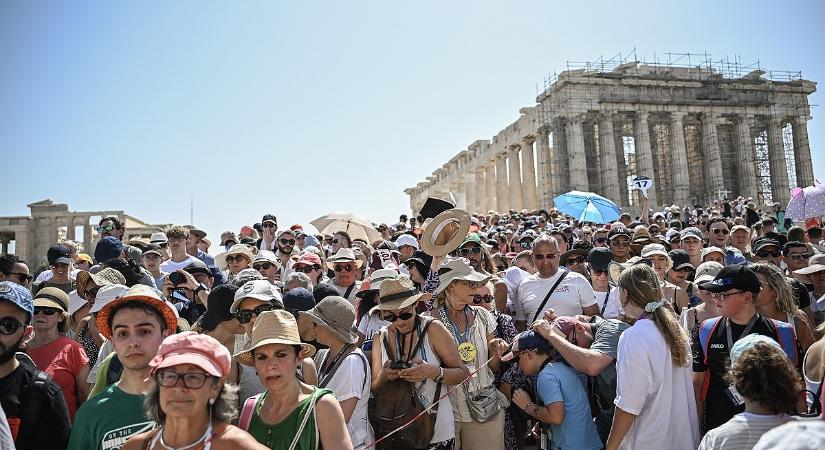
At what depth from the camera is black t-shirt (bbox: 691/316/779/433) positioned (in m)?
4.25

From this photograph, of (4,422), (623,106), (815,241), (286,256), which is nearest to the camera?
(4,422)

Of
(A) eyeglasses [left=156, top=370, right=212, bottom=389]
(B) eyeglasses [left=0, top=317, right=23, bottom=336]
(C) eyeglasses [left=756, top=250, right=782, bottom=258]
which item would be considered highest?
(C) eyeglasses [left=756, top=250, right=782, bottom=258]

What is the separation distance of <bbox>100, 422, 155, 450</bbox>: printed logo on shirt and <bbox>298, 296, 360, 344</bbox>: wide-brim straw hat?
1.34 metres

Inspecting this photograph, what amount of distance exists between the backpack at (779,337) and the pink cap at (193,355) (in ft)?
11.5

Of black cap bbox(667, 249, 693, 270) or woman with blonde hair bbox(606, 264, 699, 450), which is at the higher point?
black cap bbox(667, 249, 693, 270)

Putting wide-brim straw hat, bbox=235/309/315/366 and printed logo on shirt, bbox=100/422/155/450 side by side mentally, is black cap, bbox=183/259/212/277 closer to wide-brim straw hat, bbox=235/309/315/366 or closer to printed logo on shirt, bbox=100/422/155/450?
wide-brim straw hat, bbox=235/309/315/366

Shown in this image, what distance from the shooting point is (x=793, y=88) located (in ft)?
140

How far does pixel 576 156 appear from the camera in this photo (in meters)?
37.3

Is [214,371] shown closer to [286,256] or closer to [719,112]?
[286,256]

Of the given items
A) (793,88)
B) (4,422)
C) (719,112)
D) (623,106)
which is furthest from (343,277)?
(793,88)

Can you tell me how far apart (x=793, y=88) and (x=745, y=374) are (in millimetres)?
48357

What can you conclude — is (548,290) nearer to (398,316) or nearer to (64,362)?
(398,316)

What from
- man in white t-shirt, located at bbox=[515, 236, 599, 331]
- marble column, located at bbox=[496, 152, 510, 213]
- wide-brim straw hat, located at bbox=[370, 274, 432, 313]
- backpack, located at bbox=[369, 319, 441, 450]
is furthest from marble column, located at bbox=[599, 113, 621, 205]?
backpack, located at bbox=[369, 319, 441, 450]

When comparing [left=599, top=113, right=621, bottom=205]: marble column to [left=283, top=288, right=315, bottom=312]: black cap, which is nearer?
[left=283, top=288, right=315, bottom=312]: black cap
